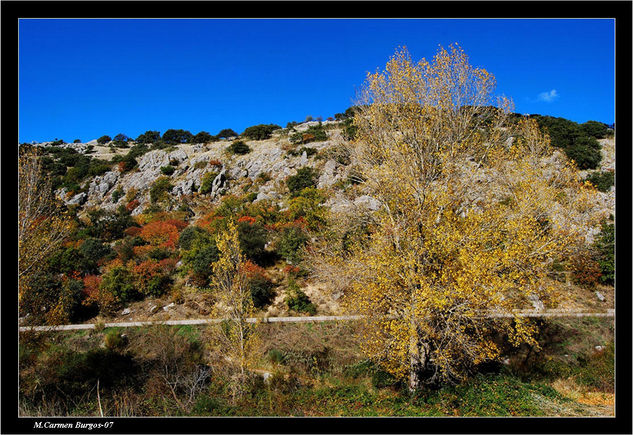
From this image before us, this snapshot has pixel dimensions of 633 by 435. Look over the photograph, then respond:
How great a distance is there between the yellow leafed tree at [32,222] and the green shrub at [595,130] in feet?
168

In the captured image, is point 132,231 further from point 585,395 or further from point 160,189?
point 585,395

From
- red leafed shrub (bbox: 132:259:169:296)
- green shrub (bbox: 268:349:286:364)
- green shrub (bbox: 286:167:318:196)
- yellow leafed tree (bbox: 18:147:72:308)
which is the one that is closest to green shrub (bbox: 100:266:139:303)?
red leafed shrub (bbox: 132:259:169:296)

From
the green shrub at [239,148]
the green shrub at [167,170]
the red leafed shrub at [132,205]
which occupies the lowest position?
the red leafed shrub at [132,205]

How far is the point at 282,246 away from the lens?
2367 centimetres

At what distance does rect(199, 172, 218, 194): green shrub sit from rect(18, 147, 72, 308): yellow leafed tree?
35.0 metres

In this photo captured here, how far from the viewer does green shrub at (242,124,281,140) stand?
59.8 meters

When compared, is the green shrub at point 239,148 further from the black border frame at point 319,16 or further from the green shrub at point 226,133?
the black border frame at point 319,16

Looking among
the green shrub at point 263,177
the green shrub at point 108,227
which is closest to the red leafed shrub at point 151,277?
the green shrub at point 108,227

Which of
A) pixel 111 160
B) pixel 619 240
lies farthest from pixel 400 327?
pixel 111 160

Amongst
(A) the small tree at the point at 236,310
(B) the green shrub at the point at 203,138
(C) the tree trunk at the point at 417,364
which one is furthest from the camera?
(B) the green shrub at the point at 203,138

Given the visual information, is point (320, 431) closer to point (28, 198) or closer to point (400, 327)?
point (400, 327)

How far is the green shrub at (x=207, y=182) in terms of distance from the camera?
139 ft

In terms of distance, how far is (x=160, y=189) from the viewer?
42.4 metres

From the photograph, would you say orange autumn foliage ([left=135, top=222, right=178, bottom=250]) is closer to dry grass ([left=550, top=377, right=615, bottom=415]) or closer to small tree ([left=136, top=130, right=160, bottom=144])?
dry grass ([left=550, top=377, right=615, bottom=415])
